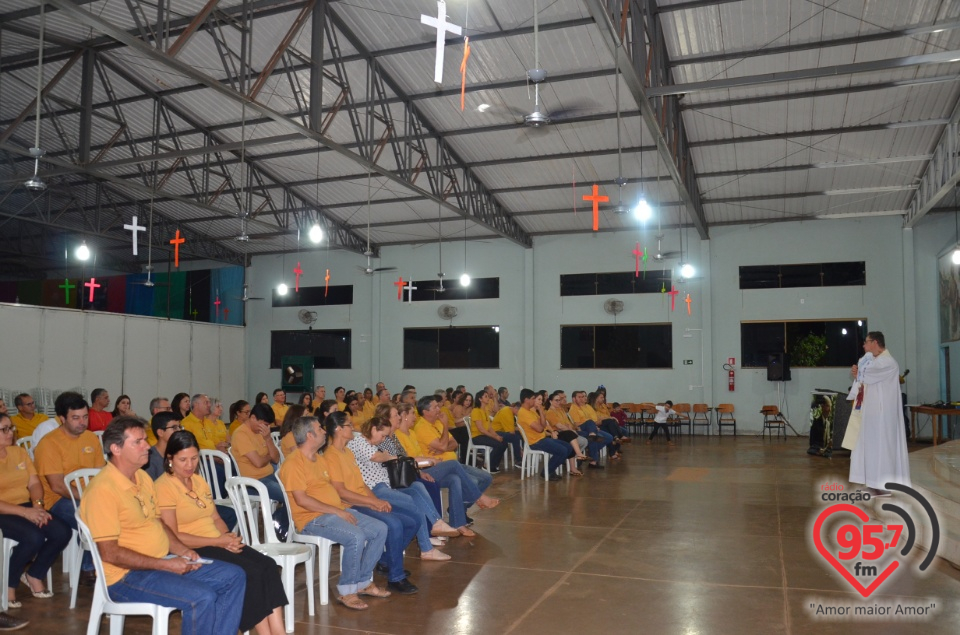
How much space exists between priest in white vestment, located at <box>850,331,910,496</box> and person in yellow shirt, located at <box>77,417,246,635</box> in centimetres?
528

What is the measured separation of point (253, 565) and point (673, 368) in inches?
519

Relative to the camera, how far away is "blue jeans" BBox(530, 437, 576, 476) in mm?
8578

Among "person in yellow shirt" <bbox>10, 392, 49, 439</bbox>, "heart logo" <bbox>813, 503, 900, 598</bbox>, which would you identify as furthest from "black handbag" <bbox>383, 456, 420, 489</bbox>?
"person in yellow shirt" <bbox>10, 392, 49, 439</bbox>

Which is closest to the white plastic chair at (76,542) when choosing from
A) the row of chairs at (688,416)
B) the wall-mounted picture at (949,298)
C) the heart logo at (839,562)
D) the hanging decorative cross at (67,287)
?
the heart logo at (839,562)

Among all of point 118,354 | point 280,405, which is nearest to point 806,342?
point 280,405

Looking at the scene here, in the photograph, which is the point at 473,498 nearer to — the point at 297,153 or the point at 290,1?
the point at 290,1

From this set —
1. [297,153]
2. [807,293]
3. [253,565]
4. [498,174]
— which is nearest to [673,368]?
[807,293]

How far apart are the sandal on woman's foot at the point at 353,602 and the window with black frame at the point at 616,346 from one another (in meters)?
12.4

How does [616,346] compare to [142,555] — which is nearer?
[142,555]

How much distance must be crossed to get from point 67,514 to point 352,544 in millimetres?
1719

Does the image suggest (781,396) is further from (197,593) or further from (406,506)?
(197,593)

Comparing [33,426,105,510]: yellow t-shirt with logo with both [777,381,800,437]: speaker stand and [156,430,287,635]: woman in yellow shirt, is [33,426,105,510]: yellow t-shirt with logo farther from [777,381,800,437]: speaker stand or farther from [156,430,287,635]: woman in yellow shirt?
[777,381,800,437]: speaker stand

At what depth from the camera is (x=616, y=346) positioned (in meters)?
15.8

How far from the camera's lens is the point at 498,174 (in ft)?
45.2
